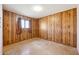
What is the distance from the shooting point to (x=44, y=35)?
18.9 feet

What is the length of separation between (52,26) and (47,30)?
63 cm

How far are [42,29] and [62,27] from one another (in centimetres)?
214

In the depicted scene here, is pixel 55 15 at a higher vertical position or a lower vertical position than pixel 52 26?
higher

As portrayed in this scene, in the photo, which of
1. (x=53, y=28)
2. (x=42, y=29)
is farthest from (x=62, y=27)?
(x=42, y=29)

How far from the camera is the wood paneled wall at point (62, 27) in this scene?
11.4ft

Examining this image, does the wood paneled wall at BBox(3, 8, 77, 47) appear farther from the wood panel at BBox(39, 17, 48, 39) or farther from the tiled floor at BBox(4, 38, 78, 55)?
the tiled floor at BBox(4, 38, 78, 55)

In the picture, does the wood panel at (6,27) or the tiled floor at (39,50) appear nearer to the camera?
the tiled floor at (39,50)

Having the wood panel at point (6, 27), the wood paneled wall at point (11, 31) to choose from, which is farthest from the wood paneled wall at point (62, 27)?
Answer: the wood panel at point (6, 27)

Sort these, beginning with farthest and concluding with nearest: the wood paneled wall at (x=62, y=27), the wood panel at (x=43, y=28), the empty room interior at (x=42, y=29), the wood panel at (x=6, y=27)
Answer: the wood panel at (x=43, y=28), the wood panel at (x=6, y=27), the wood paneled wall at (x=62, y=27), the empty room interior at (x=42, y=29)

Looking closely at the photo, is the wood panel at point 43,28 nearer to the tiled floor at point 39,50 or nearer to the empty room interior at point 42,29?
the empty room interior at point 42,29
